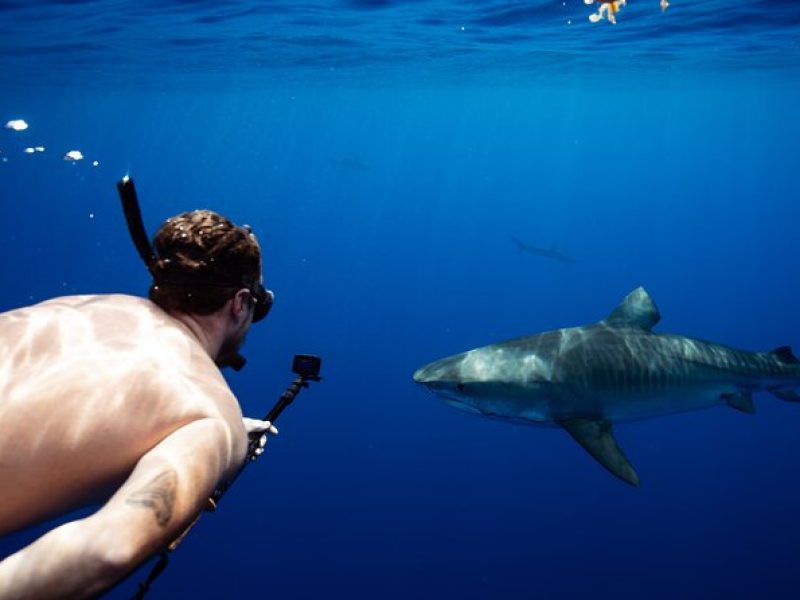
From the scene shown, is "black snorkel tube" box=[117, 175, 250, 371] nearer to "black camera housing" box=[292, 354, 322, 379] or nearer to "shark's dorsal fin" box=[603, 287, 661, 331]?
"black camera housing" box=[292, 354, 322, 379]

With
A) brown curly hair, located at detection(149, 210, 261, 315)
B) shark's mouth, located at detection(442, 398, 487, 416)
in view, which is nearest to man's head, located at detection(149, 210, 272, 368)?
brown curly hair, located at detection(149, 210, 261, 315)

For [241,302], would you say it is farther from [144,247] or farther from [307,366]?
[307,366]

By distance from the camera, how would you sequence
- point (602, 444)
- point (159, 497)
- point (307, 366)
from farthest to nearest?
point (602, 444) < point (307, 366) < point (159, 497)

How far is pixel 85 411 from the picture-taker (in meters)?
1.88

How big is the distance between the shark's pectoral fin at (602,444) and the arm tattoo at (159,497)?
548 cm

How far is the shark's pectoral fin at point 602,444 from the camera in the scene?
6.25 m

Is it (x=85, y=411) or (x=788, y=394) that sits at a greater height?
(x=85, y=411)

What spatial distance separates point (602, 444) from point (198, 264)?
17.5 ft

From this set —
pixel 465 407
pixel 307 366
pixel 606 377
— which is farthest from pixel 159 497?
pixel 606 377

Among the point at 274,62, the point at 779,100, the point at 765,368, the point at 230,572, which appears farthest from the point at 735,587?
the point at 779,100

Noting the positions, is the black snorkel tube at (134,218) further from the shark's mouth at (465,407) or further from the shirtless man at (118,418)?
the shark's mouth at (465,407)

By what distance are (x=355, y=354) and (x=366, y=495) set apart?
1464 cm

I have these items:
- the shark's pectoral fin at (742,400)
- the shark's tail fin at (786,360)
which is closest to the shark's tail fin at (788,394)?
the shark's tail fin at (786,360)

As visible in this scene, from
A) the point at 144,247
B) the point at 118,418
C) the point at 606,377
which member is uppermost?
the point at 144,247
